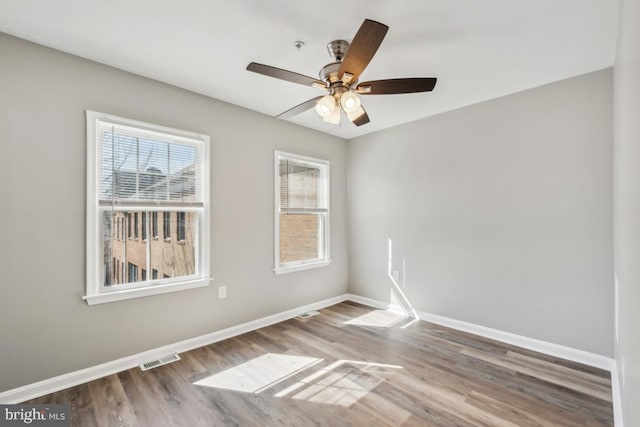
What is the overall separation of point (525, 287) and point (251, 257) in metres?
2.87

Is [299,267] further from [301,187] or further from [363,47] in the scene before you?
[363,47]

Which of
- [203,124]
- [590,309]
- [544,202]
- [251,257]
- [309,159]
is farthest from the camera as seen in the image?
[309,159]

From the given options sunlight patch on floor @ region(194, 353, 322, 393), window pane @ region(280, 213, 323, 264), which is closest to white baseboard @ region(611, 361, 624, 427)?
sunlight patch on floor @ region(194, 353, 322, 393)

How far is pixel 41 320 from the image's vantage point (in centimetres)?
217

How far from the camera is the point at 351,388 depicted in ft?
7.50

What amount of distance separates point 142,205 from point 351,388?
2.33 meters

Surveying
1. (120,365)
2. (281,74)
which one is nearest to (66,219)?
(120,365)

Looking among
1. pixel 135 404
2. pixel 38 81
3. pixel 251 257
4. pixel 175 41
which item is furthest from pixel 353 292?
pixel 38 81

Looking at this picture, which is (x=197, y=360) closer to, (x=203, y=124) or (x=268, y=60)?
(x=203, y=124)

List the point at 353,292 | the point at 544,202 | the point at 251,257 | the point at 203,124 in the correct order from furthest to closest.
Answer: the point at 353,292, the point at 251,257, the point at 203,124, the point at 544,202

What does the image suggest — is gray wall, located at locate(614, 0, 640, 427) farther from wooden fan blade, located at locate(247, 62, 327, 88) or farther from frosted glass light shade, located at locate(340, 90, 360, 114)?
wooden fan blade, located at locate(247, 62, 327, 88)

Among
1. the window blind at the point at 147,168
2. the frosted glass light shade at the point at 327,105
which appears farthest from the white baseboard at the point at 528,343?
the window blind at the point at 147,168

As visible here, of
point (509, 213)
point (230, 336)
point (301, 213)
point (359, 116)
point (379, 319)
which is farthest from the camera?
point (301, 213)

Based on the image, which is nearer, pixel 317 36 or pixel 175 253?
pixel 317 36
